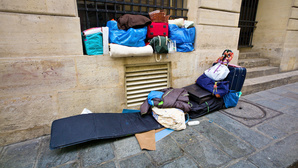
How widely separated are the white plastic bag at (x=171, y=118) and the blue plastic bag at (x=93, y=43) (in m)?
1.70

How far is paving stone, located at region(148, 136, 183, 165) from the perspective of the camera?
233 centimetres

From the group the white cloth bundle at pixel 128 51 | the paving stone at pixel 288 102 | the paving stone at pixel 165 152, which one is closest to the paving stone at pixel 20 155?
the paving stone at pixel 165 152

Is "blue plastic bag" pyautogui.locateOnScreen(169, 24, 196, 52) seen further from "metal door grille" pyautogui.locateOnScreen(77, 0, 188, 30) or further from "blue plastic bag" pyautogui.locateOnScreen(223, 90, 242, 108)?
"blue plastic bag" pyautogui.locateOnScreen(223, 90, 242, 108)

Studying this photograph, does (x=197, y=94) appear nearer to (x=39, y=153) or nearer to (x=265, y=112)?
(x=265, y=112)

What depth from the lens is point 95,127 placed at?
273 cm

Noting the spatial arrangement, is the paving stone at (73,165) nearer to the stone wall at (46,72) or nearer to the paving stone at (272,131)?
the stone wall at (46,72)

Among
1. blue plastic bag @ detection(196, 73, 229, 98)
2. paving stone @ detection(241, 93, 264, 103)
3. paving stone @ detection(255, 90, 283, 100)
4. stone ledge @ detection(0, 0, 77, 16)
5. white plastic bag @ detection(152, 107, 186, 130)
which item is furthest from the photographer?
paving stone @ detection(255, 90, 283, 100)

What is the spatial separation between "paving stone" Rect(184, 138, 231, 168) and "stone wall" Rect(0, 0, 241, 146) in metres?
1.77

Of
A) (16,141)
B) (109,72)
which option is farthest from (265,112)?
(16,141)

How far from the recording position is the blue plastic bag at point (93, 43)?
3.01 m

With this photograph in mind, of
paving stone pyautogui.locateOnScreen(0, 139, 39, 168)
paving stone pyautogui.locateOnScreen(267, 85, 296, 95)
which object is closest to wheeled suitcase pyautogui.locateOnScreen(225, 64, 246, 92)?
Result: paving stone pyautogui.locateOnScreen(267, 85, 296, 95)

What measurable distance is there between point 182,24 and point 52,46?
2834mm

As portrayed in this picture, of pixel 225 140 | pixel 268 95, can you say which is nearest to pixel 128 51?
pixel 225 140

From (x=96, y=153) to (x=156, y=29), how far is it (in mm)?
2685
